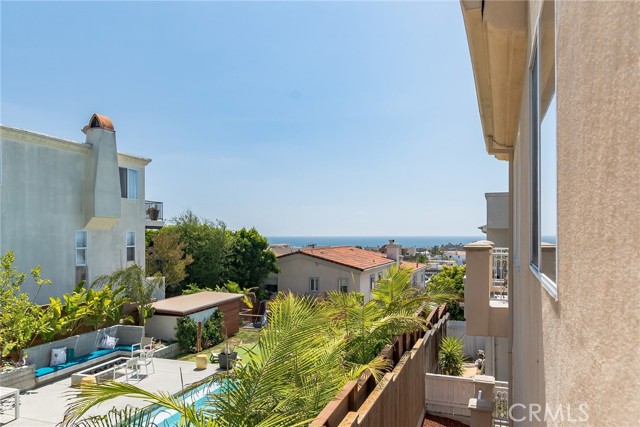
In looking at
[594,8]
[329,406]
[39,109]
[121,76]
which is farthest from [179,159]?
[594,8]

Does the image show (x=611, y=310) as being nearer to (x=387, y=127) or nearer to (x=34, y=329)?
(x=34, y=329)

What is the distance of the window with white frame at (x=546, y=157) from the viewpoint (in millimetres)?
1869

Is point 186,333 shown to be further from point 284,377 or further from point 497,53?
point 497,53

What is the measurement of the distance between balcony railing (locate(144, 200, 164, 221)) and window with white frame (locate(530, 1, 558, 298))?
2303cm

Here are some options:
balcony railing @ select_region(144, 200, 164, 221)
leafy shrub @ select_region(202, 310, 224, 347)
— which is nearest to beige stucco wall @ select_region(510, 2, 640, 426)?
leafy shrub @ select_region(202, 310, 224, 347)

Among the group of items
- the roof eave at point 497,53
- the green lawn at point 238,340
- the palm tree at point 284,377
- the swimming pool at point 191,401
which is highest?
the roof eave at point 497,53

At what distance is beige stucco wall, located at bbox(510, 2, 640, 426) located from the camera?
832 millimetres

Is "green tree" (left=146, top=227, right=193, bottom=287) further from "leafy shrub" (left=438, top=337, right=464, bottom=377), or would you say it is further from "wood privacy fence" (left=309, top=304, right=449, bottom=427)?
"wood privacy fence" (left=309, top=304, right=449, bottom=427)

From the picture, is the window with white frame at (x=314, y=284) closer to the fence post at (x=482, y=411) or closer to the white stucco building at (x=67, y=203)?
the white stucco building at (x=67, y=203)

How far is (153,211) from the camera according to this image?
76.1 feet

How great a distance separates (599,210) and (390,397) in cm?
385

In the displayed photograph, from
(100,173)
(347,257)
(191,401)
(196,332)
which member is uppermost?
(100,173)
